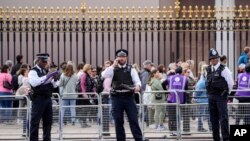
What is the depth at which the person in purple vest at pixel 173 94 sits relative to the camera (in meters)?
20.9

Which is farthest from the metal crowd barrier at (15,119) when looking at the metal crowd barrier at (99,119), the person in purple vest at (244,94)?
the person in purple vest at (244,94)

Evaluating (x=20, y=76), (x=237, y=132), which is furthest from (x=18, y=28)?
(x=237, y=132)

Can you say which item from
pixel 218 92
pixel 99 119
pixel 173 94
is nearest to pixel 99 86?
pixel 99 119

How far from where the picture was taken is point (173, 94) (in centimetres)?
2136

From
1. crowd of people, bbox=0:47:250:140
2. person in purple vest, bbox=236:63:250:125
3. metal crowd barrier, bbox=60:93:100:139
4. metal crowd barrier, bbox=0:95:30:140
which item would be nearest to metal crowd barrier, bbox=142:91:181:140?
crowd of people, bbox=0:47:250:140

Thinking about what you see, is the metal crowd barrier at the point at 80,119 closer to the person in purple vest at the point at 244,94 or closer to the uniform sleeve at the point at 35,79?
the uniform sleeve at the point at 35,79

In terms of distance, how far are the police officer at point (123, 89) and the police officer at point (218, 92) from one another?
1.53 meters

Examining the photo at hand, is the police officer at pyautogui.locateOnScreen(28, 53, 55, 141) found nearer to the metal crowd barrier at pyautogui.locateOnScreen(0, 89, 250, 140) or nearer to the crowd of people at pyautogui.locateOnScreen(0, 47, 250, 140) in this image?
the crowd of people at pyautogui.locateOnScreen(0, 47, 250, 140)

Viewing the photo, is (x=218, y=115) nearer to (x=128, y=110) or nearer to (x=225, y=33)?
(x=128, y=110)

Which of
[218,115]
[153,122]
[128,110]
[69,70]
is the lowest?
[153,122]

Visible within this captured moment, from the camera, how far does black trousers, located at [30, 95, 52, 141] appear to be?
18984mm

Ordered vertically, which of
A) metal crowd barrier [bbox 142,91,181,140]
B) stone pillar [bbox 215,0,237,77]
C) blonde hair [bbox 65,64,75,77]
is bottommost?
metal crowd barrier [bbox 142,91,181,140]

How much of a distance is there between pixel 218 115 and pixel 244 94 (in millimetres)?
2245

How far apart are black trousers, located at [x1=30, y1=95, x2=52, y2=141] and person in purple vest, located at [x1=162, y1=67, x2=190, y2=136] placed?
2969 millimetres
